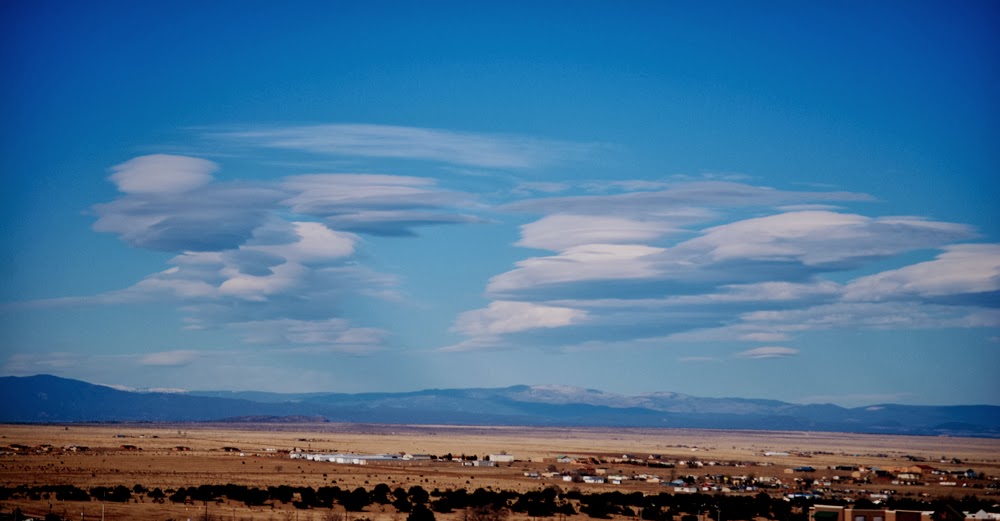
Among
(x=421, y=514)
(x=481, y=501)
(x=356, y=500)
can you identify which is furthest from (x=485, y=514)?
(x=356, y=500)

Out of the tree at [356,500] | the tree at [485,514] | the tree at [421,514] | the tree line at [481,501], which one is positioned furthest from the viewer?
the tree at [356,500]

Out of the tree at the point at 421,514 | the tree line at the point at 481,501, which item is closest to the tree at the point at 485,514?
the tree line at the point at 481,501

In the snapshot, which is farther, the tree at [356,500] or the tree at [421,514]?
the tree at [356,500]

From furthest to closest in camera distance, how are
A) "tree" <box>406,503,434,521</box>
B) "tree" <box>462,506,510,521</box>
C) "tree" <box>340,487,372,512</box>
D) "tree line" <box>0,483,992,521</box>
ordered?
"tree" <box>340,487,372,512</box> < "tree line" <box>0,483,992,521</box> < "tree" <box>462,506,510,521</box> < "tree" <box>406,503,434,521</box>

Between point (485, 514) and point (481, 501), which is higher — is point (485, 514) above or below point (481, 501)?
below

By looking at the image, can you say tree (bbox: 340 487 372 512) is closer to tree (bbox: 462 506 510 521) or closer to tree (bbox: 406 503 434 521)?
tree (bbox: 406 503 434 521)

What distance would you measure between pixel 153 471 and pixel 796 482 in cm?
5680

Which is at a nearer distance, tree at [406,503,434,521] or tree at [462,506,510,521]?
tree at [406,503,434,521]

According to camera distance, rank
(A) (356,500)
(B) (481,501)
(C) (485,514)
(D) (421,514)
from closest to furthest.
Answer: (D) (421,514)
(C) (485,514)
(A) (356,500)
(B) (481,501)

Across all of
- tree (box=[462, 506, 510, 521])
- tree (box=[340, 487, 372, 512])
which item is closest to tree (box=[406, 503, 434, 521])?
tree (box=[462, 506, 510, 521])

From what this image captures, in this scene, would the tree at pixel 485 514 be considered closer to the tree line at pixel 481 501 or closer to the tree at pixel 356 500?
the tree line at pixel 481 501

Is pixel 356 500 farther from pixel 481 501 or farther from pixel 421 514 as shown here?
pixel 421 514

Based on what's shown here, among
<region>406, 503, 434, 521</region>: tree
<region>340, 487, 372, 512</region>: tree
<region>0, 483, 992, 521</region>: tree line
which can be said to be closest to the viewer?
<region>406, 503, 434, 521</region>: tree

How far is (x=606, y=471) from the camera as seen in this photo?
123m
